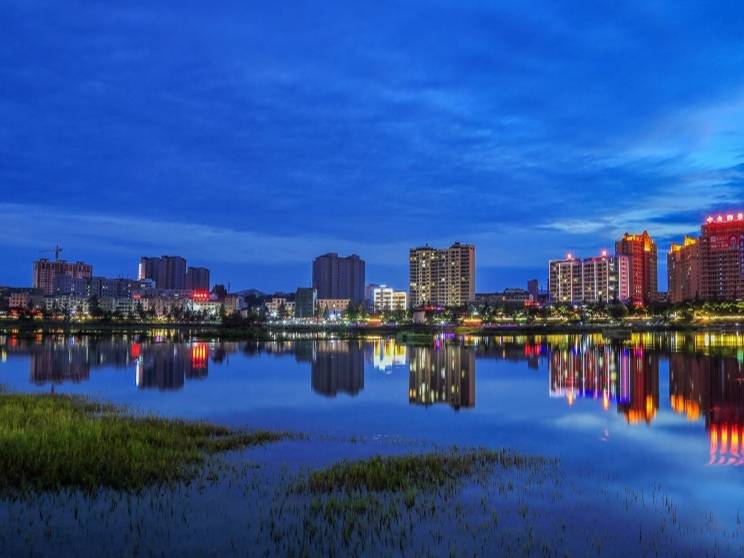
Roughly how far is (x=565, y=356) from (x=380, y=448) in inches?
2119

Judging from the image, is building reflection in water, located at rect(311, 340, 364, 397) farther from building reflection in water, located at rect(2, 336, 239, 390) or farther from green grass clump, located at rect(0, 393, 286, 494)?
green grass clump, located at rect(0, 393, 286, 494)

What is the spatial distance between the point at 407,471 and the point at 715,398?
81.7 feet

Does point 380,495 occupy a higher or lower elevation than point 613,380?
higher

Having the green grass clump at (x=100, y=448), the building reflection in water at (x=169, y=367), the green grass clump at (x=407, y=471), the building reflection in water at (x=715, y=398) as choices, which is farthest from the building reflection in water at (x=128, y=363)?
the building reflection in water at (x=715, y=398)

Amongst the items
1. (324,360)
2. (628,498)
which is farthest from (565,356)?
(628,498)

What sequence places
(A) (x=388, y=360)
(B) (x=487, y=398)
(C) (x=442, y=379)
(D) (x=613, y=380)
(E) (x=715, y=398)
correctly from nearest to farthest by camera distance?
(E) (x=715, y=398)
(B) (x=487, y=398)
(D) (x=613, y=380)
(C) (x=442, y=379)
(A) (x=388, y=360)

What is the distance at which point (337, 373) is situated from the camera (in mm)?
52906

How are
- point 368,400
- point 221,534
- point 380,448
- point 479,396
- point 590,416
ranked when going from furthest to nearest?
point 479,396 → point 368,400 → point 590,416 → point 380,448 → point 221,534

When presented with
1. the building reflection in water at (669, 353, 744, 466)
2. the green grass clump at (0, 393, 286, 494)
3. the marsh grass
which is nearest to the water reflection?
the building reflection in water at (669, 353, 744, 466)

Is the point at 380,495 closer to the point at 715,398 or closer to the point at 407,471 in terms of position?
the point at 407,471

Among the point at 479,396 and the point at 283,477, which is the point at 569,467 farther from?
the point at 479,396

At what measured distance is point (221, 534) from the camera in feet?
41.9

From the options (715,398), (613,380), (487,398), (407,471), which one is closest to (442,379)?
(487,398)

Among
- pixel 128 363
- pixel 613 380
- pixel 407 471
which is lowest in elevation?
pixel 613 380
